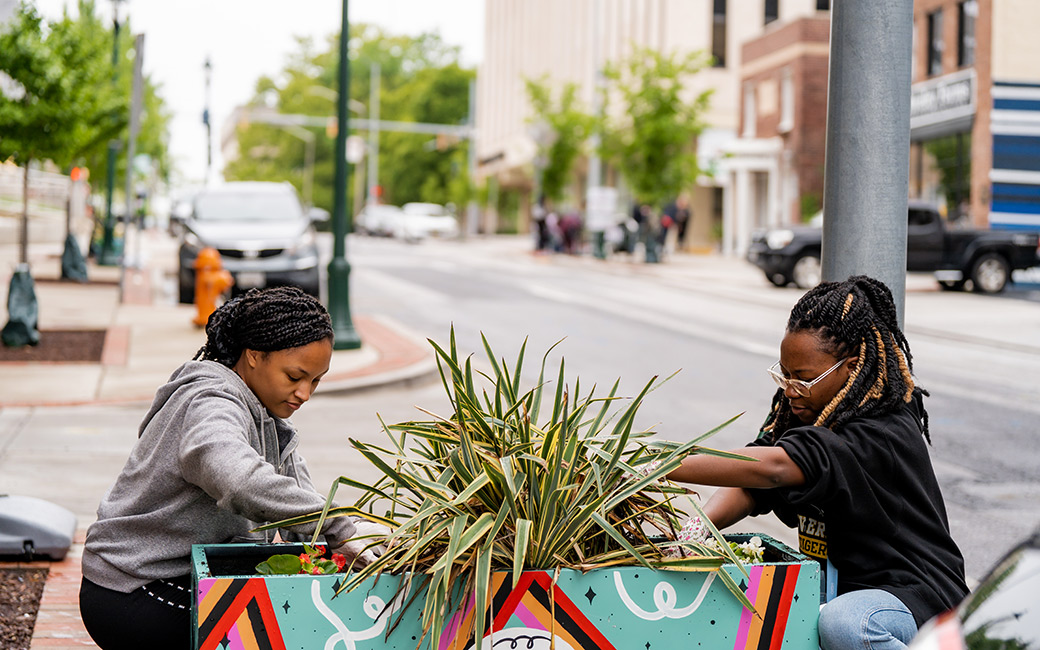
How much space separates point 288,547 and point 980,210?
29122mm

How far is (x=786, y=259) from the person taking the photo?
24.3m

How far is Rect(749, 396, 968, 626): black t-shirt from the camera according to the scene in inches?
122

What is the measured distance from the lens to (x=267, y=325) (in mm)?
3250

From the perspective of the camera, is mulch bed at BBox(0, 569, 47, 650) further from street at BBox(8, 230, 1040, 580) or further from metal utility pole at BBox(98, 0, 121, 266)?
metal utility pole at BBox(98, 0, 121, 266)

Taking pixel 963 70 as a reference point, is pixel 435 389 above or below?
below

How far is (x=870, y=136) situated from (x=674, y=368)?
9.17 m

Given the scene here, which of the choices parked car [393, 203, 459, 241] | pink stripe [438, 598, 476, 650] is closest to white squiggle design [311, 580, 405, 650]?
pink stripe [438, 598, 476, 650]

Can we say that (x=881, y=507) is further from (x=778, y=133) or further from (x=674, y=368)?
(x=778, y=133)

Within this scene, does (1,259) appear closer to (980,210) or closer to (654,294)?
(654,294)

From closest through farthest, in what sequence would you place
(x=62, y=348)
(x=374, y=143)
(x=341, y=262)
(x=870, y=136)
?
(x=870, y=136) → (x=62, y=348) → (x=341, y=262) → (x=374, y=143)

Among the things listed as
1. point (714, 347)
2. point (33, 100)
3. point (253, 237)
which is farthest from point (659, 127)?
point (33, 100)

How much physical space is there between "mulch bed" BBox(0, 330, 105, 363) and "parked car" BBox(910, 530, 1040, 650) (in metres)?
11.7

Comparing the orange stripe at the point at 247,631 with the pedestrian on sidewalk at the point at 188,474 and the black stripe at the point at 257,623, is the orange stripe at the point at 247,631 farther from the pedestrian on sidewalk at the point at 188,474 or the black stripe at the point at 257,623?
the pedestrian on sidewalk at the point at 188,474

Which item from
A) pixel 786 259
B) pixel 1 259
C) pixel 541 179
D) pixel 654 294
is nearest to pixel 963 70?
pixel 786 259
